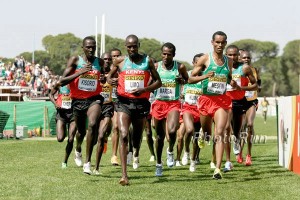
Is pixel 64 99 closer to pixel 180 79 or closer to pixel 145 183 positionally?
pixel 180 79

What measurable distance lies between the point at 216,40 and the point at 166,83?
1463 mm

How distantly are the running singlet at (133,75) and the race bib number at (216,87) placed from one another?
3.93 ft

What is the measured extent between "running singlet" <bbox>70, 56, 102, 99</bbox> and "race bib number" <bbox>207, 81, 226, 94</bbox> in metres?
1.99

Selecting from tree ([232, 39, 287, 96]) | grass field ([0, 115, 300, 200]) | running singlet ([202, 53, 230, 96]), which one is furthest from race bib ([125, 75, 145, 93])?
tree ([232, 39, 287, 96])

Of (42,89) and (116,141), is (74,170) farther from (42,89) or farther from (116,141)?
(42,89)

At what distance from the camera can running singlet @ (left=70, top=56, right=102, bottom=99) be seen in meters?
13.0

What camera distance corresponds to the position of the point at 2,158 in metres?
18.1

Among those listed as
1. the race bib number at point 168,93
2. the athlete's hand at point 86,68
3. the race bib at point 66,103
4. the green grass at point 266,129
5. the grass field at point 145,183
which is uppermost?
the athlete's hand at point 86,68

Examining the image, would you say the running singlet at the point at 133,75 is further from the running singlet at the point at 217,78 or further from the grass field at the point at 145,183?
the grass field at the point at 145,183

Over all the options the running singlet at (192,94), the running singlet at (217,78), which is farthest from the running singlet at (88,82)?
the running singlet at (192,94)

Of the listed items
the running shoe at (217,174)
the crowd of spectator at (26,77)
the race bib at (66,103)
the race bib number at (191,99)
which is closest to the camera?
the running shoe at (217,174)

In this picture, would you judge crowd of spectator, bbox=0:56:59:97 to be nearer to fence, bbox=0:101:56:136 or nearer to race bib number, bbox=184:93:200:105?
fence, bbox=0:101:56:136

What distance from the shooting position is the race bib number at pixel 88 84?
1304 cm

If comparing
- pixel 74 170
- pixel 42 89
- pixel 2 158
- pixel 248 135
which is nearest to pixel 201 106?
pixel 74 170
